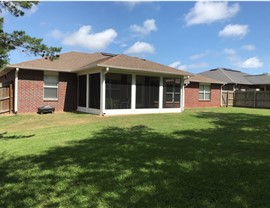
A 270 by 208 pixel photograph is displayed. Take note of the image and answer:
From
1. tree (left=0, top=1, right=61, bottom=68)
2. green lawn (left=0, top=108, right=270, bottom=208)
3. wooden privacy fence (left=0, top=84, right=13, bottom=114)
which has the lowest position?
green lawn (left=0, top=108, right=270, bottom=208)

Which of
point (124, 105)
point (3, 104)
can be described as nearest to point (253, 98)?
point (124, 105)

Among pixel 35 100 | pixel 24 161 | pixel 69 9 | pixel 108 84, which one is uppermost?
pixel 69 9

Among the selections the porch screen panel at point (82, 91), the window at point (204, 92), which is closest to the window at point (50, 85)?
the porch screen panel at point (82, 91)

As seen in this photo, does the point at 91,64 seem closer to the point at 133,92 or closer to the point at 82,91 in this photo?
the point at 82,91

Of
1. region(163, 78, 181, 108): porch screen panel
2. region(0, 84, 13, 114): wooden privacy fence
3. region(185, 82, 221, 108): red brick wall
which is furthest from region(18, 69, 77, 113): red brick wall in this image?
region(185, 82, 221, 108): red brick wall

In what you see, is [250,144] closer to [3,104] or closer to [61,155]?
[61,155]

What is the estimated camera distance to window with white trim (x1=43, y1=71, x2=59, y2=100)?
53.2 ft

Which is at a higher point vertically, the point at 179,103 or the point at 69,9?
the point at 69,9

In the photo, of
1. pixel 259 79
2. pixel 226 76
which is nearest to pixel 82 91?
pixel 226 76

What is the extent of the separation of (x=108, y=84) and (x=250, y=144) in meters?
9.10

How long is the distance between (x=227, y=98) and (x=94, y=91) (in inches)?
648

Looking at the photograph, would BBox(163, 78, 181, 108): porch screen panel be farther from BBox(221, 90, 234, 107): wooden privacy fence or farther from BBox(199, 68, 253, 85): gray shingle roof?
BBox(199, 68, 253, 85): gray shingle roof

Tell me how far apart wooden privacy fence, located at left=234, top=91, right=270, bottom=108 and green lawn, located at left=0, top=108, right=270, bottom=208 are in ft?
62.5

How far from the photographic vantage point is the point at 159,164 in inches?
200
